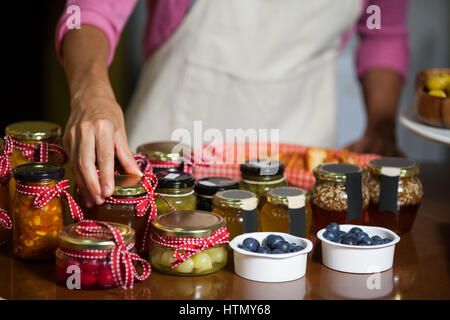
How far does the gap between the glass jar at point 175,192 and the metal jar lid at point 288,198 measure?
138 mm

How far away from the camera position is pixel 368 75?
2129 millimetres

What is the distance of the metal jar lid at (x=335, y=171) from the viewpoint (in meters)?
1.20

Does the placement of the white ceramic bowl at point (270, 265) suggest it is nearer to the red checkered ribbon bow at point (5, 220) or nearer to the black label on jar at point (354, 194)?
the black label on jar at point (354, 194)

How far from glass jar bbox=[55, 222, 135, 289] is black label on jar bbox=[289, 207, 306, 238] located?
1.00 ft

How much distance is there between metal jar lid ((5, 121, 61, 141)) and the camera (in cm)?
123

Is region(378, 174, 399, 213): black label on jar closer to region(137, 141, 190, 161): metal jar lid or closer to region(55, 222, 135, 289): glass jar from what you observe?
region(137, 141, 190, 161): metal jar lid

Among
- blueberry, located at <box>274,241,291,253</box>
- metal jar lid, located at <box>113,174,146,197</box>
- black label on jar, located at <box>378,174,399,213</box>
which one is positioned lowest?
blueberry, located at <box>274,241,291,253</box>

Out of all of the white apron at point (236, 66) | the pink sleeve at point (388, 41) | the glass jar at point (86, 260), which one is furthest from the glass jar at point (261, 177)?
the pink sleeve at point (388, 41)

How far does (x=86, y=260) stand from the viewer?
3.13 feet

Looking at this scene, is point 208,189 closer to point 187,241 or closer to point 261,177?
point 261,177

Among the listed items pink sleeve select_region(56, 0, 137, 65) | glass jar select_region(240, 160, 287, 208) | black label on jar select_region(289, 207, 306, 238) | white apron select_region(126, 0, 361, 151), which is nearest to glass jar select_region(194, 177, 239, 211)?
glass jar select_region(240, 160, 287, 208)

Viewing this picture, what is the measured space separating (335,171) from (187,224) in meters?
0.33

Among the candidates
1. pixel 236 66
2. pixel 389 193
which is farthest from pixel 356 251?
pixel 236 66
